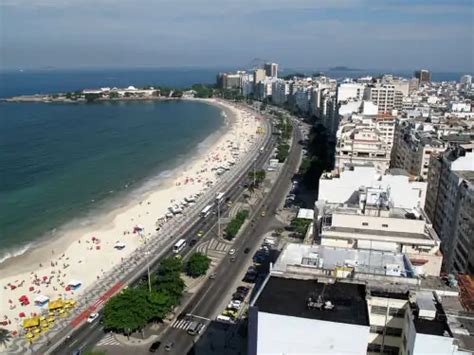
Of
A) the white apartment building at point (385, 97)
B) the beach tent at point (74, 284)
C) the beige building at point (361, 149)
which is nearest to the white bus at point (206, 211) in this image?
the beige building at point (361, 149)

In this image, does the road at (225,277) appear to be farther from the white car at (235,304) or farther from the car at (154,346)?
the white car at (235,304)

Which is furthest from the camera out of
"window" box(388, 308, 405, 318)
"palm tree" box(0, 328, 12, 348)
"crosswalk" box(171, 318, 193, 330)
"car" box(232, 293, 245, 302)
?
"car" box(232, 293, 245, 302)

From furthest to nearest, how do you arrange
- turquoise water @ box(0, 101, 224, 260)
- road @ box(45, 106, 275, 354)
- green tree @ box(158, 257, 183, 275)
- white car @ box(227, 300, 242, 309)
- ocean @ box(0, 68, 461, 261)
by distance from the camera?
turquoise water @ box(0, 101, 224, 260)
ocean @ box(0, 68, 461, 261)
green tree @ box(158, 257, 183, 275)
white car @ box(227, 300, 242, 309)
road @ box(45, 106, 275, 354)

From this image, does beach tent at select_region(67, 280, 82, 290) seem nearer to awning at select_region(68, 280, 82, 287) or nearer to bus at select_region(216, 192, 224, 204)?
awning at select_region(68, 280, 82, 287)

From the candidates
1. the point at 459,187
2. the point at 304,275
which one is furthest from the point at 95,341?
the point at 459,187

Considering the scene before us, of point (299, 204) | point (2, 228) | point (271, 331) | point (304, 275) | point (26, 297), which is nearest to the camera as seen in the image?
point (271, 331)

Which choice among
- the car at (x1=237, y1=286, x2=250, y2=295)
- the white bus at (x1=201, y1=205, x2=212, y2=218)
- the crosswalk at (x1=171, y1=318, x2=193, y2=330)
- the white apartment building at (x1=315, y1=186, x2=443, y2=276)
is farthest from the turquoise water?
the white apartment building at (x1=315, y1=186, x2=443, y2=276)

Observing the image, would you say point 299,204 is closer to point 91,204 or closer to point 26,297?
point 91,204
